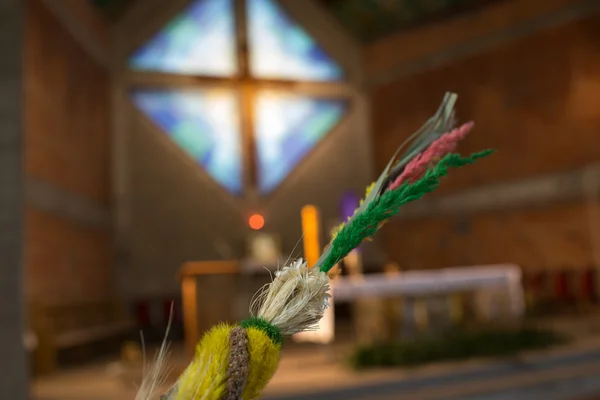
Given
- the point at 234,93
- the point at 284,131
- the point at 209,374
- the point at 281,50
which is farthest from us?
the point at 281,50

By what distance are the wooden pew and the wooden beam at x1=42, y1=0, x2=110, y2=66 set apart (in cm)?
416

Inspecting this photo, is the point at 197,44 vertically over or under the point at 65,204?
over

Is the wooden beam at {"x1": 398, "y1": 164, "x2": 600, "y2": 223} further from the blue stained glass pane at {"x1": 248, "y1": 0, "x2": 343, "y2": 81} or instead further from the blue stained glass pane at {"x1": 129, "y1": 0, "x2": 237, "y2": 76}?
the blue stained glass pane at {"x1": 129, "y1": 0, "x2": 237, "y2": 76}

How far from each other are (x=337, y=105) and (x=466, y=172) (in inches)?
122

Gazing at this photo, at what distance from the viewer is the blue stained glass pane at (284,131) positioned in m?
12.1

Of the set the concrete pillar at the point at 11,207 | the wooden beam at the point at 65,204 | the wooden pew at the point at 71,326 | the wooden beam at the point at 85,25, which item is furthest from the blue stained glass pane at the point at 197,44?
the concrete pillar at the point at 11,207

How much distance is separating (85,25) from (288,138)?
4419mm

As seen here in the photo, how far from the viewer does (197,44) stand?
12.0 metres

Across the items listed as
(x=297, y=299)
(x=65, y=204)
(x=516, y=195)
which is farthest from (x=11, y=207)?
(x=516, y=195)

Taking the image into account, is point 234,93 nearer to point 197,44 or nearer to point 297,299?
point 197,44

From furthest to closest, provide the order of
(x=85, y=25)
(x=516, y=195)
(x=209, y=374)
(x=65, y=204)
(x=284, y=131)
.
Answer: (x=284, y=131)
(x=516, y=195)
(x=85, y=25)
(x=65, y=204)
(x=209, y=374)

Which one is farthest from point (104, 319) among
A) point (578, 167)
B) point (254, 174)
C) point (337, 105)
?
point (578, 167)

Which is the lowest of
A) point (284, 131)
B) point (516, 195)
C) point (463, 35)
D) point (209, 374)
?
point (209, 374)

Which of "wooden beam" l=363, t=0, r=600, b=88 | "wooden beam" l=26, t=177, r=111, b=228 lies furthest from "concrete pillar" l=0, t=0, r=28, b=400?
"wooden beam" l=363, t=0, r=600, b=88
